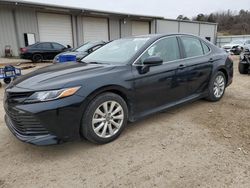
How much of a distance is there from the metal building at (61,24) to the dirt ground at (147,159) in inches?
636

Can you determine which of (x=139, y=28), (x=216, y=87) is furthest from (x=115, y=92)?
(x=139, y=28)

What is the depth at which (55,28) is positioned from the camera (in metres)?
19.6

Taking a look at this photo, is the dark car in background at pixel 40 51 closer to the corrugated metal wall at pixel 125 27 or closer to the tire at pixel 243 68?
the corrugated metal wall at pixel 125 27

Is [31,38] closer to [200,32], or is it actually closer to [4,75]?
[4,75]

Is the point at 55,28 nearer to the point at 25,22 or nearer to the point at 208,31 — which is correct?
the point at 25,22

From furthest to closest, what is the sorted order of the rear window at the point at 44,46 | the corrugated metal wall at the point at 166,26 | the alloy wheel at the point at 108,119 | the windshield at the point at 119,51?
the corrugated metal wall at the point at 166,26 < the rear window at the point at 44,46 < the windshield at the point at 119,51 < the alloy wheel at the point at 108,119

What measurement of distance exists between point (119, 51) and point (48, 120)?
5.85 feet

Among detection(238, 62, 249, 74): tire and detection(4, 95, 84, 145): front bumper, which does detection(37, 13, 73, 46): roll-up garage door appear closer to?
detection(238, 62, 249, 74): tire

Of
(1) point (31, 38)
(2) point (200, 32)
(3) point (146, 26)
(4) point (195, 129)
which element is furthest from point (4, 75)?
(2) point (200, 32)

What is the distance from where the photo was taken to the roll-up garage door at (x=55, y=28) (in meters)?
19.0

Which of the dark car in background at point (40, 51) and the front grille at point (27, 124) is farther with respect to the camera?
the dark car in background at point (40, 51)

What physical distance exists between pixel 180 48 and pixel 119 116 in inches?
70.0

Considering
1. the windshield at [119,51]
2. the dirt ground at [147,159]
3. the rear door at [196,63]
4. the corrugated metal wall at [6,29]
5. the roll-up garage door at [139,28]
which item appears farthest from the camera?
the roll-up garage door at [139,28]

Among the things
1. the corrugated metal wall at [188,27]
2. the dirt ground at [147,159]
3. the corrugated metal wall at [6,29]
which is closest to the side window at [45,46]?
the corrugated metal wall at [6,29]
